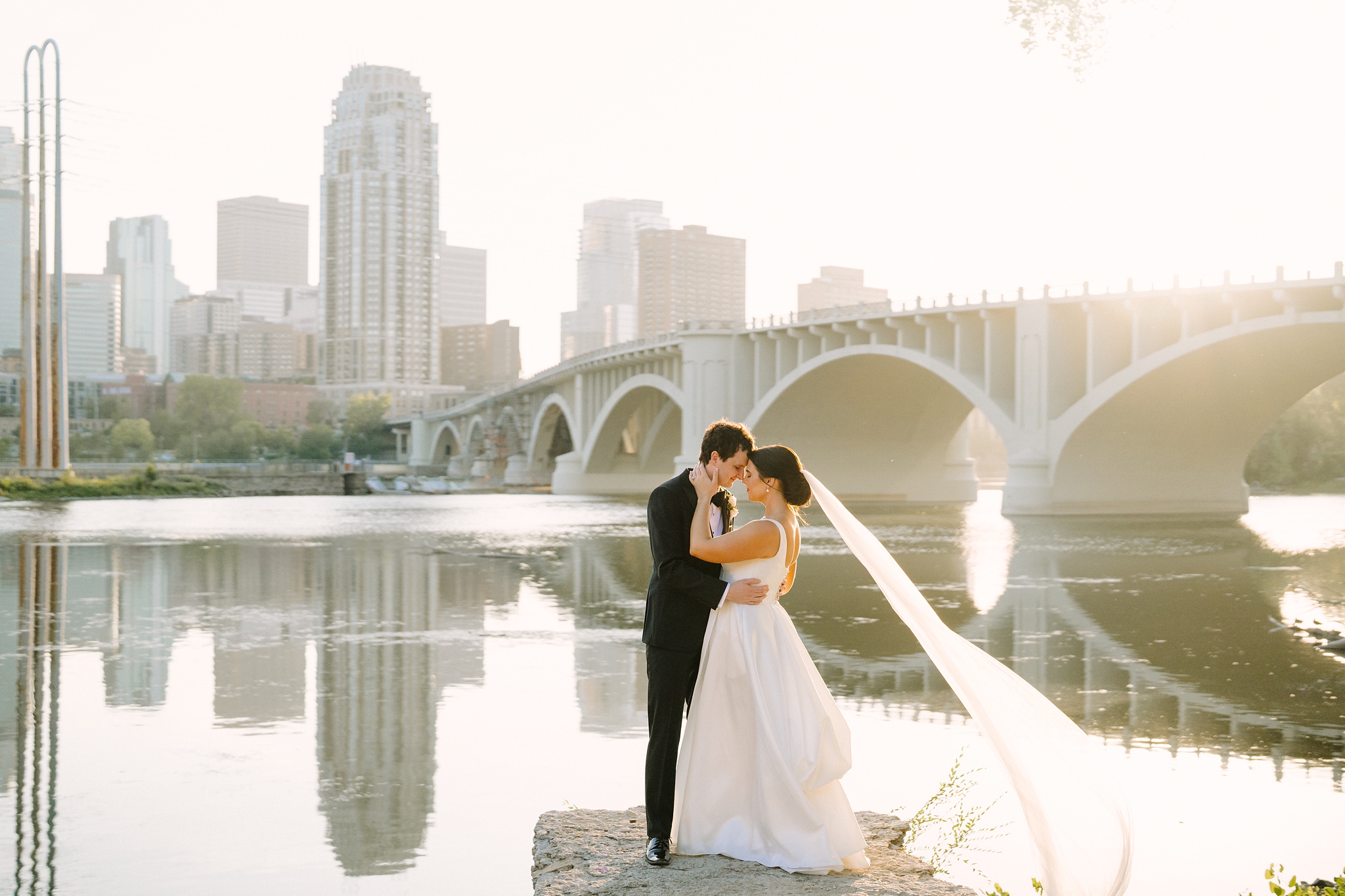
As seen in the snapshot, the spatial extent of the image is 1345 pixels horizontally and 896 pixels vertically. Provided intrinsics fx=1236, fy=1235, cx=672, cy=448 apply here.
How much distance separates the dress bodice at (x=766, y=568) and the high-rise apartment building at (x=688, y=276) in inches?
5420

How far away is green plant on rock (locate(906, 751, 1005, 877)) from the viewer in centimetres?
518

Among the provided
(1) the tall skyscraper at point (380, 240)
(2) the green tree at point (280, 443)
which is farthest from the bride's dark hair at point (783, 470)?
(1) the tall skyscraper at point (380, 240)

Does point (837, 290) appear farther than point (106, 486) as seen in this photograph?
Yes

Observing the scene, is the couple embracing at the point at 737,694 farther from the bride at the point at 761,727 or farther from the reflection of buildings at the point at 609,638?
the reflection of buildings at the point at 609,638

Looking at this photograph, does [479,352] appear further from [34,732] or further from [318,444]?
[34,732]

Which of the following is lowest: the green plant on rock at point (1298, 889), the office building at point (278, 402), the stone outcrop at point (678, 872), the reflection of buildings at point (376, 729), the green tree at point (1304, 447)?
the reflection of buildings at point (376, 729)

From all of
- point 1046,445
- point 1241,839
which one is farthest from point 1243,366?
point 1241,839

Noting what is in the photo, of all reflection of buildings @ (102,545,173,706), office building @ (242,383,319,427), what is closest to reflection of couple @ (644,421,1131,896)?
reflection of buildings @ (102,545,173,706)

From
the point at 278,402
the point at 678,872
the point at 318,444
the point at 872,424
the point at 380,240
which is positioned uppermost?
the point at 380,240

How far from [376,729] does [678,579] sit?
3955 mm

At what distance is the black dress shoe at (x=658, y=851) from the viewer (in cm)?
440

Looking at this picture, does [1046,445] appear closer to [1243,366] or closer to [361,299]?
[1243,366]

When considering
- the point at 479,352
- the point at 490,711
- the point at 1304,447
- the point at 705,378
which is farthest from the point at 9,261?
the point at 490,711

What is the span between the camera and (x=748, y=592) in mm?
4504
